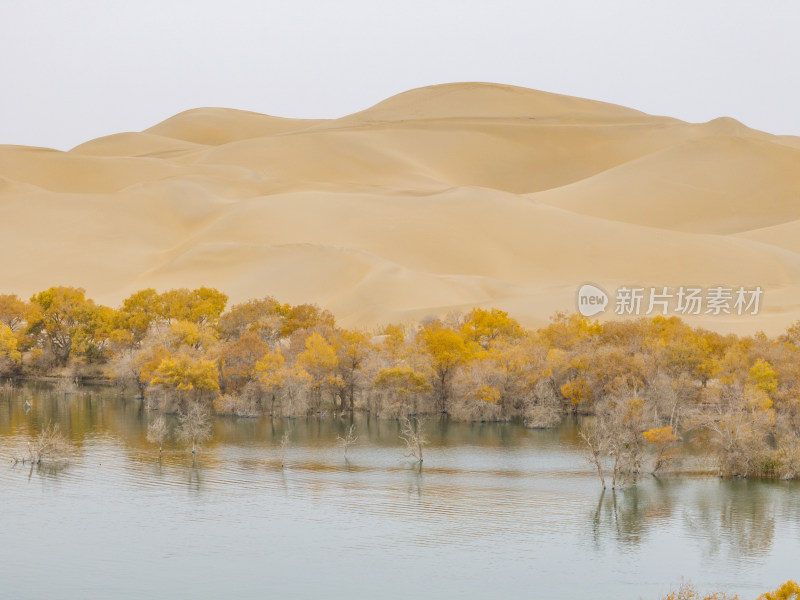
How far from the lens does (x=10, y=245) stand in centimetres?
9981

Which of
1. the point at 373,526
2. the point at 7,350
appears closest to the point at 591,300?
the point at 7,350

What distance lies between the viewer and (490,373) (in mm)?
46562

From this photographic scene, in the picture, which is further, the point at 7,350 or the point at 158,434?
the point at 7,350

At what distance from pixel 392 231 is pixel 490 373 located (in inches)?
2157

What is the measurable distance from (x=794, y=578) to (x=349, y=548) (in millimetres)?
10505

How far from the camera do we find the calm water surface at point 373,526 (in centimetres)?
2539

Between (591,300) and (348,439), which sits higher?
(591,300)

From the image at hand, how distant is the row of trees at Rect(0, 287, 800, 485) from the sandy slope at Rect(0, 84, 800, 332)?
57.8ft

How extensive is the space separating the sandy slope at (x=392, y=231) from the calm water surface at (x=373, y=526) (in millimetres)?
33944

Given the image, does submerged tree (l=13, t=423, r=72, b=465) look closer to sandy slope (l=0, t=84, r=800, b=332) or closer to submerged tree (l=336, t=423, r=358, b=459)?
submerged tree (l=336, t=423, r=358, b=459)

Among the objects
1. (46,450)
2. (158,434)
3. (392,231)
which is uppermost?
(392,231)

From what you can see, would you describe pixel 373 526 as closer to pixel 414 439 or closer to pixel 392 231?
pixel 414 439

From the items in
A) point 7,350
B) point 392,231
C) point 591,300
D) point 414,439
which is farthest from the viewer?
point 392,231

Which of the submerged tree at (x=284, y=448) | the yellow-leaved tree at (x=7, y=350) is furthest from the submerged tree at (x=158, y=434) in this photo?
the yellow-leaved tree at (x=7, y=350)
